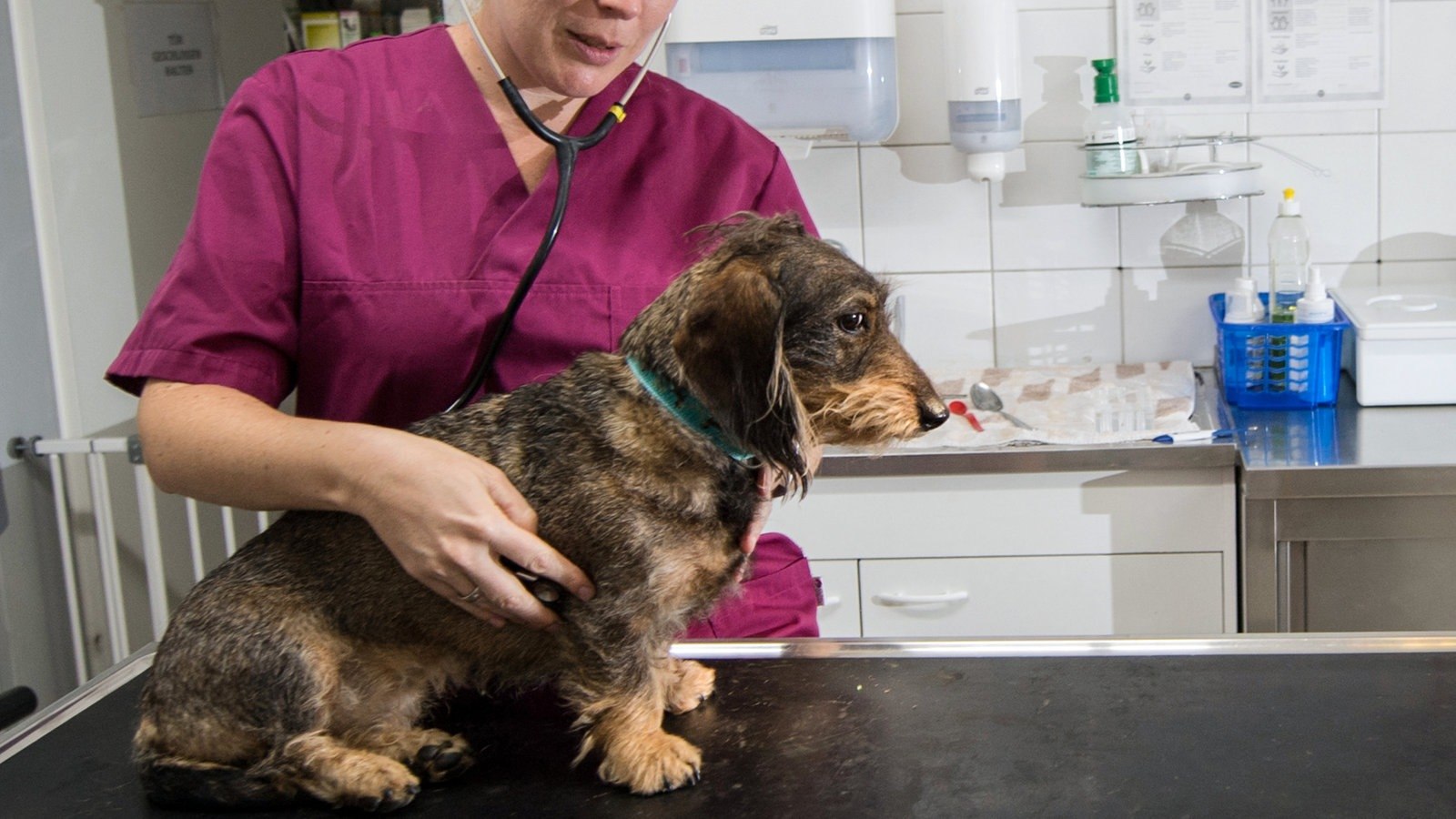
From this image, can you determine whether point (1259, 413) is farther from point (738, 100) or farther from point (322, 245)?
point (322, 245)

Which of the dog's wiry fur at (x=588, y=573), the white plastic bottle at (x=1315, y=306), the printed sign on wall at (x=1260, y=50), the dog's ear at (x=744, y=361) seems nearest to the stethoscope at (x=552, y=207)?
the dog's wiry fur at (x=588, y=573)

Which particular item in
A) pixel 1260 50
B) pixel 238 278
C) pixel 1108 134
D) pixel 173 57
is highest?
pixel 173 57

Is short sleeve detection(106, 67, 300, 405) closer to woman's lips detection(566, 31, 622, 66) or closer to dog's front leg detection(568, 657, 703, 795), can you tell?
woman's lips detection(566, 31, 622, 66)

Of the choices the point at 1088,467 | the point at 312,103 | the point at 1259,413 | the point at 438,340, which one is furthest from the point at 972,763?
the point at 1259,413

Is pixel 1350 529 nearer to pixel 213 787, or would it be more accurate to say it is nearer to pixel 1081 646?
pixel 1081 646

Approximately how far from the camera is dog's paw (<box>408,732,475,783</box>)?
1131mm

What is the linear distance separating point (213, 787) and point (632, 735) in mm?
332

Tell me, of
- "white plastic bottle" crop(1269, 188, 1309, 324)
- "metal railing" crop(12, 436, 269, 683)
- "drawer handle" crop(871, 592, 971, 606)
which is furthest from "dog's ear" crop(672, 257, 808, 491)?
"white plastic bottle" crop(1269, 188, 1309, 324)

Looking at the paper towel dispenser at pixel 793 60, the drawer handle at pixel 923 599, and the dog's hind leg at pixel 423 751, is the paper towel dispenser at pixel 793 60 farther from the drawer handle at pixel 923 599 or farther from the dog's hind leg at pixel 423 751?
the dog's hind leg at pixel 423 751

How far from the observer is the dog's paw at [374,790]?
1072 mm

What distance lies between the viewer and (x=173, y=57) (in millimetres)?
2705

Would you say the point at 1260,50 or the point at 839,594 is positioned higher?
the point at 1260,50

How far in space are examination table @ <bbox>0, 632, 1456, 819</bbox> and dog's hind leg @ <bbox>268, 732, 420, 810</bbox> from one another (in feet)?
0.06

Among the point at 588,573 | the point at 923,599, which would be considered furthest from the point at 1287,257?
the point at 588,573
